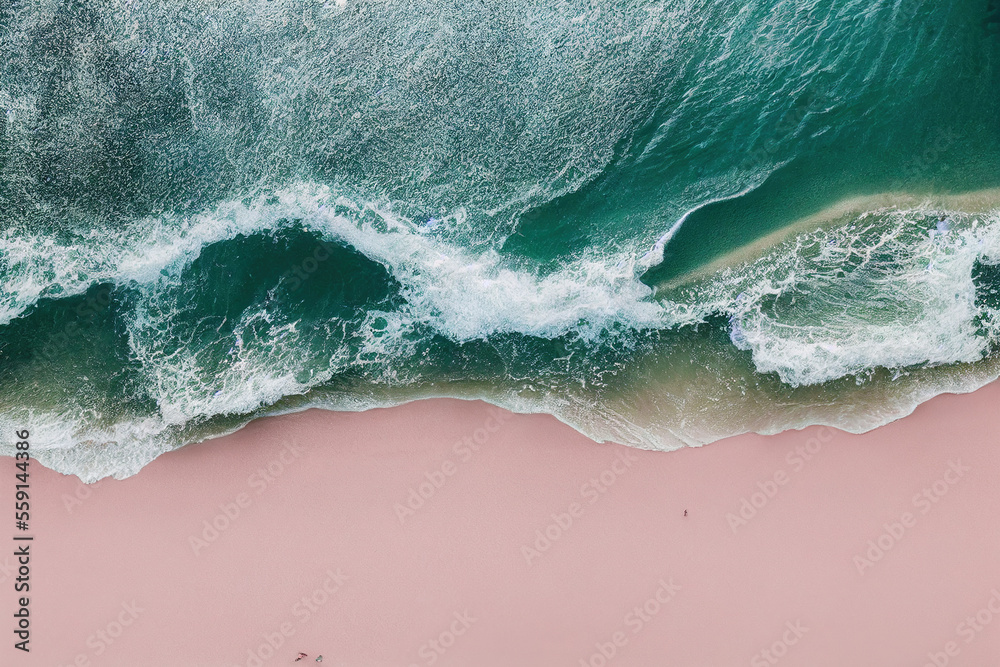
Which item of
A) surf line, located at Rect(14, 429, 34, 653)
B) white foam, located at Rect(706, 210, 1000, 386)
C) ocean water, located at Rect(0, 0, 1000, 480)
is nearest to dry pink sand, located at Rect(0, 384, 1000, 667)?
surf line, located at Rect(14, 429, 34, 653)

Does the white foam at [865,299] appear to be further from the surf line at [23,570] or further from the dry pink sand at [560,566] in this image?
the surf line at [23,570]

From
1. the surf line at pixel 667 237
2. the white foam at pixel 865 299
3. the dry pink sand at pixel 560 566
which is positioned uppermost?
the surf line at pixel 667 237

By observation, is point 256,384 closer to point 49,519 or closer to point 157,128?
point 49,519

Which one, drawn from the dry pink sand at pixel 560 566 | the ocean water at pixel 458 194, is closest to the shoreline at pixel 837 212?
the ocean water at pixel 458 194

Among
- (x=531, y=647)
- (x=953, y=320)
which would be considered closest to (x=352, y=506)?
(x=531, y=647)

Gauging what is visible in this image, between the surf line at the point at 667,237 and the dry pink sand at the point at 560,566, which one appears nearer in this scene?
the dry pink sand at the point at 560,566

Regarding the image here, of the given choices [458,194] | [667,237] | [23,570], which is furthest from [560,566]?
[23,570]

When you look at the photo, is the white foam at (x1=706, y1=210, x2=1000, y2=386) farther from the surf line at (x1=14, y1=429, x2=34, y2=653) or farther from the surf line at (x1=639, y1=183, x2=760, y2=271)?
the surf line at (x1=14, y1=429, x2=34, y2=653)
